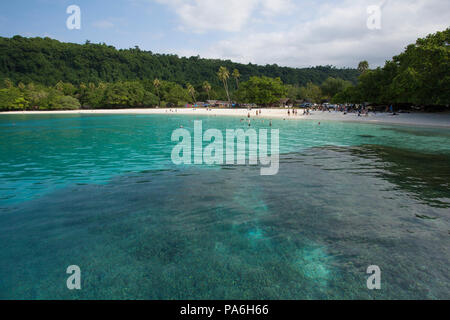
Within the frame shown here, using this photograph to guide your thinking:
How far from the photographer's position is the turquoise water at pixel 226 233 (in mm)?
5336

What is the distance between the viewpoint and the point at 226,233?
7.47 meters

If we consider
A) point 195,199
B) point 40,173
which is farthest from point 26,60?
point 195,199

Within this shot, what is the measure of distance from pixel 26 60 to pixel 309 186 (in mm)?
187251

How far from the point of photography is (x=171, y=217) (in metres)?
8.54

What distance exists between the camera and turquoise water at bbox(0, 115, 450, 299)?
210 inches

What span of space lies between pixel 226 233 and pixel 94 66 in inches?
7344

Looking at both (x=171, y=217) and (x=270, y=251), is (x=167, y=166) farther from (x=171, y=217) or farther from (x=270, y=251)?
(x=270, y=251)
